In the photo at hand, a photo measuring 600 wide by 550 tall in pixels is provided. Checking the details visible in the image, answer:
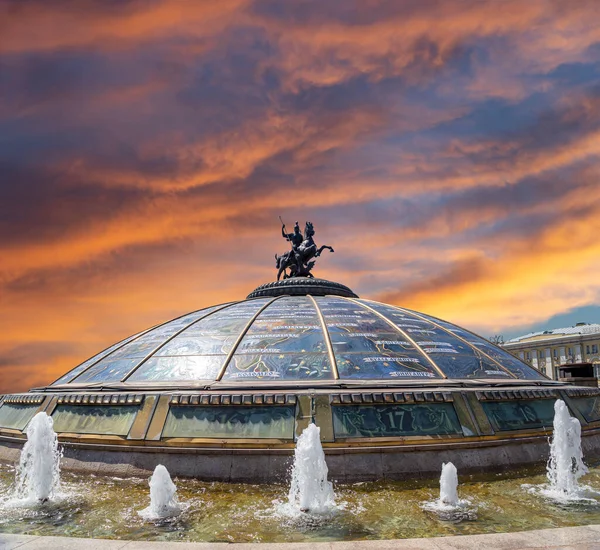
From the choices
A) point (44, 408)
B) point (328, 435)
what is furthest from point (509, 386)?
point (44, 408)

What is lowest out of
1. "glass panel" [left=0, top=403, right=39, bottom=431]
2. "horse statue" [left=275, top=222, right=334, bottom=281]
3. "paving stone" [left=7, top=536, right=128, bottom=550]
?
"paving stone" [left=7, top=536, right=128, bottom=550]

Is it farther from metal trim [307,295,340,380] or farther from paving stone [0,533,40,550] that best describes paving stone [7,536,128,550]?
metal trim [307,295,340,380]

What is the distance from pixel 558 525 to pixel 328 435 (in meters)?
3.84

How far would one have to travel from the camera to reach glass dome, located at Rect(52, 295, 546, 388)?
449 inches

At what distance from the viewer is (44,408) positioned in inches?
451

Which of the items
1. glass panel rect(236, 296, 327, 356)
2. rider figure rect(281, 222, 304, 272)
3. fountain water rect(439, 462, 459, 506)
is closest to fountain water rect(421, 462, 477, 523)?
fountain water rect(439, 462, 459, 506)

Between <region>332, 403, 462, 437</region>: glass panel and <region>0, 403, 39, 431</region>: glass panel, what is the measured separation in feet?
24.6

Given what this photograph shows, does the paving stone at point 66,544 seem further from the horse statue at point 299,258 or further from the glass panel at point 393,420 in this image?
the horse statue at point 299,258

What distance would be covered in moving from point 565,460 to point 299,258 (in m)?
12.4

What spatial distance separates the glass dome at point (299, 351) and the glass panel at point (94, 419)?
1144mm

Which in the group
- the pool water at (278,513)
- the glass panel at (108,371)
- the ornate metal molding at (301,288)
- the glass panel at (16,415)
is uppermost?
the ornate metal molding at (301,288)

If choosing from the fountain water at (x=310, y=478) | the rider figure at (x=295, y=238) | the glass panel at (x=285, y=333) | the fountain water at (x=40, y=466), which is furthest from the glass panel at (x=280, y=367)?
the rider figure at (x=295, y=238)

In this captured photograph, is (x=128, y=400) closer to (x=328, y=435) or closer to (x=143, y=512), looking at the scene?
(x=143, y=512)

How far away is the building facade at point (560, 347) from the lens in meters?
65.1
